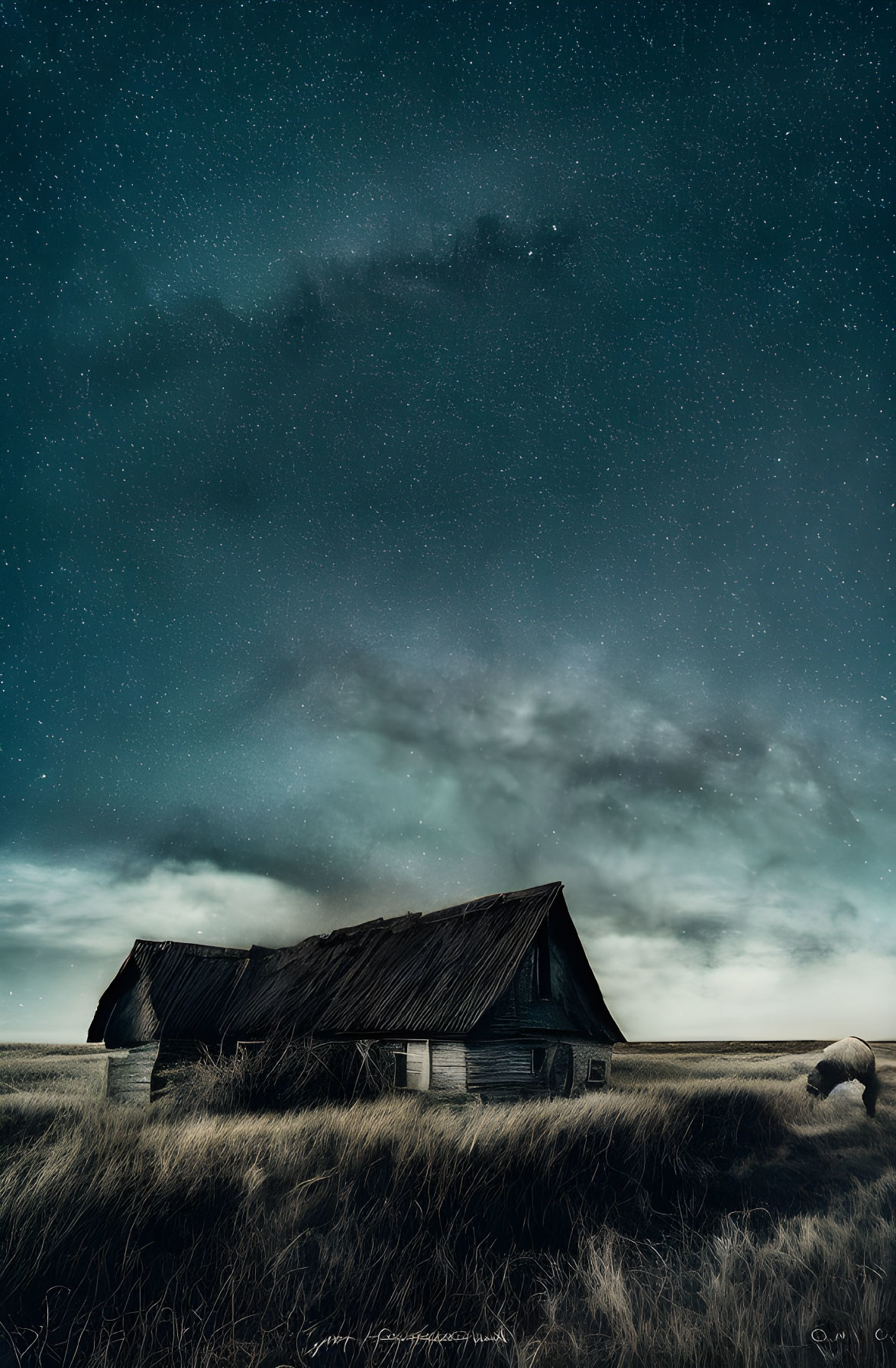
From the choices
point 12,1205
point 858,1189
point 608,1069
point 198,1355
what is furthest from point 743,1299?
point 608,1069

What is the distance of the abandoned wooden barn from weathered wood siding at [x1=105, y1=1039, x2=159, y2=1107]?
0.05 meters

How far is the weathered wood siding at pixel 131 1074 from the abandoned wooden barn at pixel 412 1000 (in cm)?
5

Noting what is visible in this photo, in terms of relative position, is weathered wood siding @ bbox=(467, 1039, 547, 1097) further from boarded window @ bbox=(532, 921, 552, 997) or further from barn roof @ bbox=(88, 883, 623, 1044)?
boarded window @ bbox=(532, 921, 552, 997)

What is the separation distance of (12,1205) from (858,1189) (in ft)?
36.3

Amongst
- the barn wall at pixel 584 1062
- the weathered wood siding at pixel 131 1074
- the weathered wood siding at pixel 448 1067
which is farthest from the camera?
the weathered wood siding at pixel 131 1074

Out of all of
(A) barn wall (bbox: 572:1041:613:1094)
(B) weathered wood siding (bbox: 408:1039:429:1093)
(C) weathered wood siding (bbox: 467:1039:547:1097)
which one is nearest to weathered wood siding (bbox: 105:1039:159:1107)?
(B) weathered wood siding (bbox: 408:1039:429:1093)

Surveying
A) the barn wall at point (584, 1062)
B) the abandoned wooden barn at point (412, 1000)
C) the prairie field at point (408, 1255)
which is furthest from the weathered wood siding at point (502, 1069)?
the prairie field at point (408, 1255)

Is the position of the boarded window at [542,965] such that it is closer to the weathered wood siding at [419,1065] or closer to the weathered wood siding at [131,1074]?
the weathered wood siding at [419,1065]

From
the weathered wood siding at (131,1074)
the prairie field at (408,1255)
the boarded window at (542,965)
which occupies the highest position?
the boarded window at (542,965)

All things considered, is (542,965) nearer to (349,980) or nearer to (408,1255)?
(349,980)

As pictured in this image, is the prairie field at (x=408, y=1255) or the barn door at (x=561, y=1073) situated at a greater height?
the prairie field at (x=408, y=1255)

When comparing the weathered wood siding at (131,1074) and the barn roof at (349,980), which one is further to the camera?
the weathered wood siding at (131,1074)

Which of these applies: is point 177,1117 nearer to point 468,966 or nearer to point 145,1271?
point 145,1271

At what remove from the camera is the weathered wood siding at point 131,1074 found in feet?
82.7
